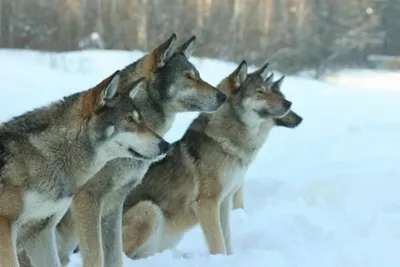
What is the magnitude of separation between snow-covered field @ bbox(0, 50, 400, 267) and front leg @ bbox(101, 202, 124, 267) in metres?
0.28

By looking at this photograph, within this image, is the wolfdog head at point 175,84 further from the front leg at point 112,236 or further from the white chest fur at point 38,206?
the white chest fur at point 38,206

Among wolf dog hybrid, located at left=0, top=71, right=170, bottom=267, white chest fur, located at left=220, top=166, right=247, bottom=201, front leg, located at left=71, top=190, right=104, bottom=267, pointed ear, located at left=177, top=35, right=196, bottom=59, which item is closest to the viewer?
wolf dog hybrid, located at left=0, top=71, right=170, bottom=267

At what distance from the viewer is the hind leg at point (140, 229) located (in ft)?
18.0

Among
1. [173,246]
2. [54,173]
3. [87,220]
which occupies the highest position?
[54,173]

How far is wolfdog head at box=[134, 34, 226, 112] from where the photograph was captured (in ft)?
16.5

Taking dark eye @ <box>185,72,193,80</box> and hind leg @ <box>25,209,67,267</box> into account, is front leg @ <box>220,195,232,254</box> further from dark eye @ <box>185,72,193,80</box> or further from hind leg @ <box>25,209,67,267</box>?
hind leg @ <box>25,209,67,267</box>

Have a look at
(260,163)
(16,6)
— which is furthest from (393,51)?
(260,163)

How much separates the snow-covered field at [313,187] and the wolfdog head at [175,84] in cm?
117

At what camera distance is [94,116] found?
168 inches

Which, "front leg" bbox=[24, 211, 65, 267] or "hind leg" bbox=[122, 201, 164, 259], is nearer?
"front leg" bbox=[24, 211, 65, 267]

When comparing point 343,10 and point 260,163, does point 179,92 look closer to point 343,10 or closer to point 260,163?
point 260,163

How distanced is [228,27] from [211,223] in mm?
27823

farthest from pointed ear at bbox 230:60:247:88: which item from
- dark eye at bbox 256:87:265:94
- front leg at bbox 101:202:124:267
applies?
front leg at bbox 101:202:124:267

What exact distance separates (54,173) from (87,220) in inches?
25.0
